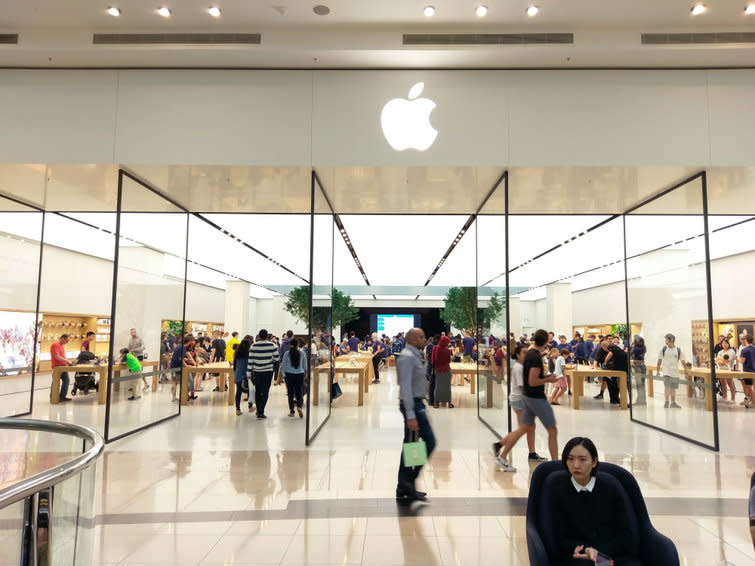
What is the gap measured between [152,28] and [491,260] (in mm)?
6079

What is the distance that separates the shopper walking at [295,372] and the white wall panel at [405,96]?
3.53 meters

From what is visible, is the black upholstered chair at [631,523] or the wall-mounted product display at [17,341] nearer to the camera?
the black upholstered chair at [631,523]

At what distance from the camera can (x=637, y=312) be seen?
28.7 feet

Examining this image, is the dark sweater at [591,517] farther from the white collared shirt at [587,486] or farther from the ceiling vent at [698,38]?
the ceiling vent at [698,38]

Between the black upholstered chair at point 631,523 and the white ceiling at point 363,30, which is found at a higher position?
the white ceiling at point 363,30

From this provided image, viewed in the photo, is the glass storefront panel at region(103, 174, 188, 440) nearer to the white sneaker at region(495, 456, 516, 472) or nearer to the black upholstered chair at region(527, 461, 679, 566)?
the white sneaker at region(495, 456, 516, 472)

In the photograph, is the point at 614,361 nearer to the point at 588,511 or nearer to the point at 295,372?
the point at 295,372

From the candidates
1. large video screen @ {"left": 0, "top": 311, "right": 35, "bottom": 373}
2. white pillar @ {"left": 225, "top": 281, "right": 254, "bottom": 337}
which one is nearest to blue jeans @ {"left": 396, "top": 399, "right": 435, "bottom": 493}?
large video screen @ {"left": 0, "top": 311, "right": 35, "bottom": 373}

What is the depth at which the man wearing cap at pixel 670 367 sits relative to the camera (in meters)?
7.34

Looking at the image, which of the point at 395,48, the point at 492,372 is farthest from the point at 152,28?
the point at 492,372

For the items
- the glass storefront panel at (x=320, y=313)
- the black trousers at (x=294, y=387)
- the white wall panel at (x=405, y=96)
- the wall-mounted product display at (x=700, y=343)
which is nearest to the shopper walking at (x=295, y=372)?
the black trousers at (x=294, y=387)

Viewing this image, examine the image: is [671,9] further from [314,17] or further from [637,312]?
[637,312]

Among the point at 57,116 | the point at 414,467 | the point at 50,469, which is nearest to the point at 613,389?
the point at 414,467

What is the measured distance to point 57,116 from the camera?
6.61 m
